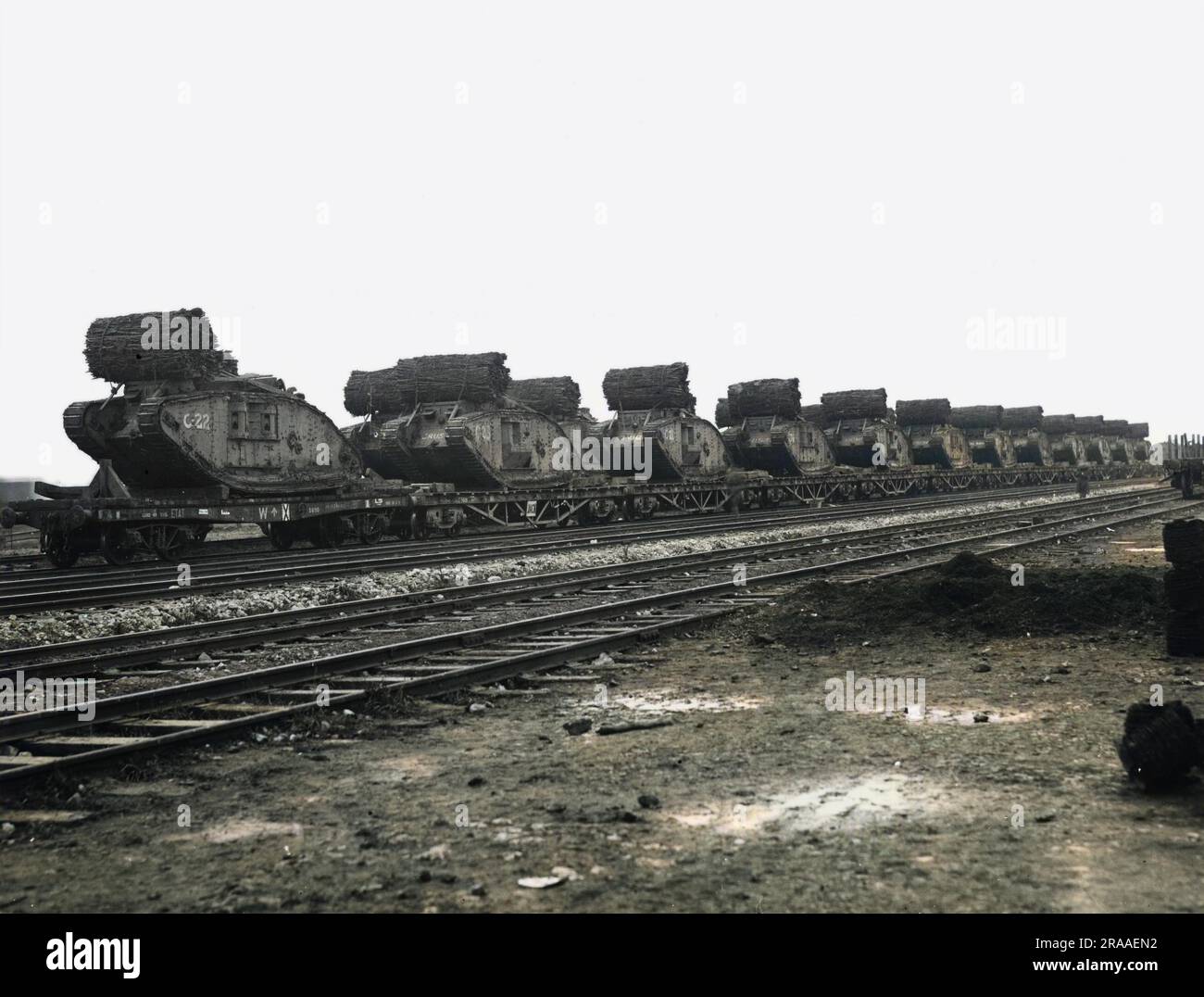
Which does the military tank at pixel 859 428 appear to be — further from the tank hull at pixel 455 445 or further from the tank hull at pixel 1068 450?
the tank hull at pixel 1068 450

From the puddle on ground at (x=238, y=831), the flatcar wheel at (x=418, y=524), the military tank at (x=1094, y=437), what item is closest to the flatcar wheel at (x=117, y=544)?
the flatcar wheel at (x=418, y=524)

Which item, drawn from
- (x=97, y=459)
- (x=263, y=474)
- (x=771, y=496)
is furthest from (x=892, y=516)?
(x=97, y=459)

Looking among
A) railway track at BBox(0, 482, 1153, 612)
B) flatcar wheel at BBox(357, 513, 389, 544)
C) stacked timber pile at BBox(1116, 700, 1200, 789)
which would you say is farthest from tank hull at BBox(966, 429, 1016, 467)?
stacked timber pile at BBox(1116, 700, 1200, 789)

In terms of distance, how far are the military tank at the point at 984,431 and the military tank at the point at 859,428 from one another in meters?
12.2

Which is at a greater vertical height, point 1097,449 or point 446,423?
point 446,423

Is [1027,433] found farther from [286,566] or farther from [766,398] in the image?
[286,566]

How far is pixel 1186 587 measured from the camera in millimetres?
8977

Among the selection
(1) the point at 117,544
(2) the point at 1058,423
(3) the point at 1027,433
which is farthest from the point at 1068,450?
(1) the point at 117,544

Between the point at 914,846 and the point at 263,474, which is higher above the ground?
the point at 263,474

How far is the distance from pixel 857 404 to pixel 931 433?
22.9 feet

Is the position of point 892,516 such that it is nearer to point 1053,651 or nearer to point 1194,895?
point 1053,651

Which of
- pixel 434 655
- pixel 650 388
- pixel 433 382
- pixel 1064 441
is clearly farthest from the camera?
pixel 1064 441

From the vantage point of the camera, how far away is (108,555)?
59.3ft
